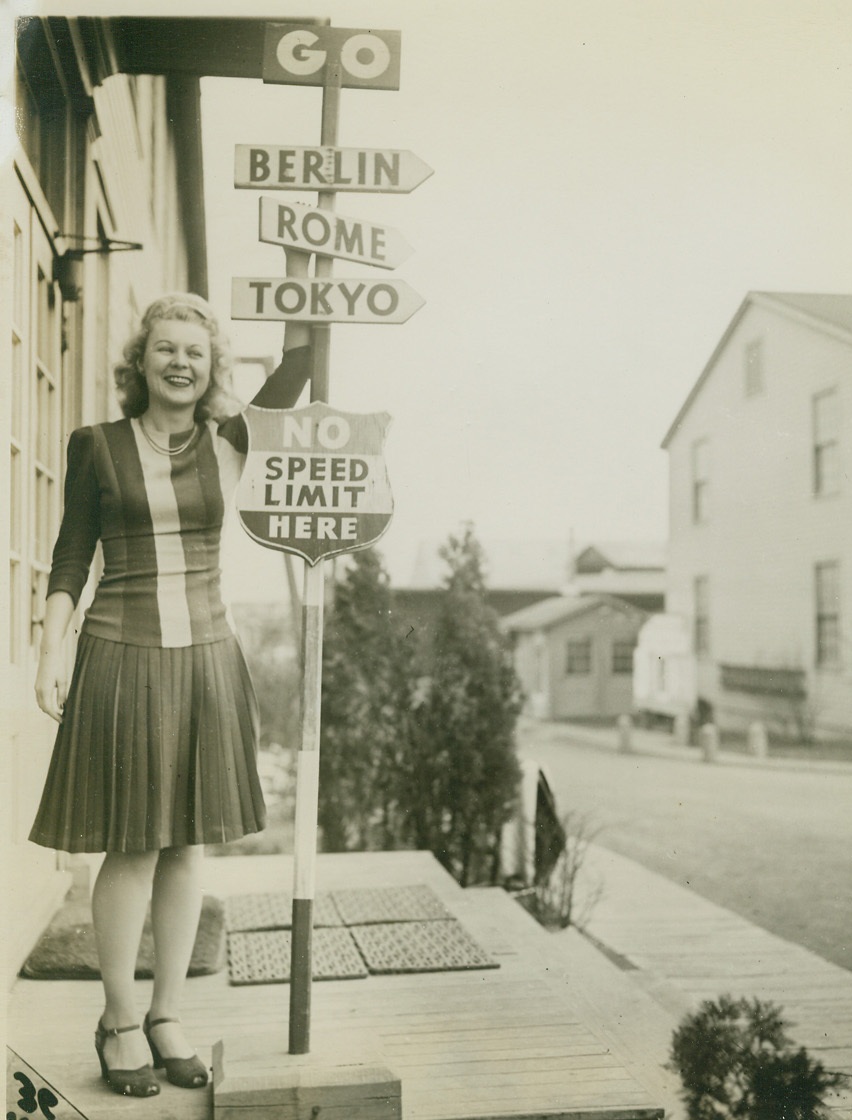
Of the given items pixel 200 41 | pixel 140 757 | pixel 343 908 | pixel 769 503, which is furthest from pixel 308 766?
pixel 200 41

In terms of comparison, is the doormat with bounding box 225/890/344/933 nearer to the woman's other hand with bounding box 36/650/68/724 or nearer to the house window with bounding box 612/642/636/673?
the woman's other hand with bounding box 36/650/68/724

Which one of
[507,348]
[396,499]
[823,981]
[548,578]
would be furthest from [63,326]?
[823,981]

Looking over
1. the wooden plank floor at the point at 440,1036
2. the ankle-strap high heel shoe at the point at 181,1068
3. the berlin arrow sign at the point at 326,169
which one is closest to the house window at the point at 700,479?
the berlin arrow sign at the point at 326,169

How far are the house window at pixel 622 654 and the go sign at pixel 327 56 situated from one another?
190 cm

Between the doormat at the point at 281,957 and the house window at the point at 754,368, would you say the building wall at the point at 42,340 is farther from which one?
the house window at the point at 754,368

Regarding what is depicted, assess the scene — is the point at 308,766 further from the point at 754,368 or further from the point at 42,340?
the point at 754,368

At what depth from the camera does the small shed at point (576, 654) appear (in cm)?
351

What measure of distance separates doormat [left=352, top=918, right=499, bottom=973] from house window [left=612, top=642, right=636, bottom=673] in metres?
1.07

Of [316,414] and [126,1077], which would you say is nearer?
[126,1077]

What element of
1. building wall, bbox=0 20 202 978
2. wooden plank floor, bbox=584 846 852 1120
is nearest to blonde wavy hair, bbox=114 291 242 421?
building wall, bbox=0 20 202 978

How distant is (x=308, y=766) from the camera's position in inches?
105

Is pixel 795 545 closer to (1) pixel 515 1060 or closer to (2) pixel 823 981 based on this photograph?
(2) pixel 823 981

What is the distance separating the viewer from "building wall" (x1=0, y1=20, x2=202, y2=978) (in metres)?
2.75

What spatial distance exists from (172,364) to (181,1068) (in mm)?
1836
